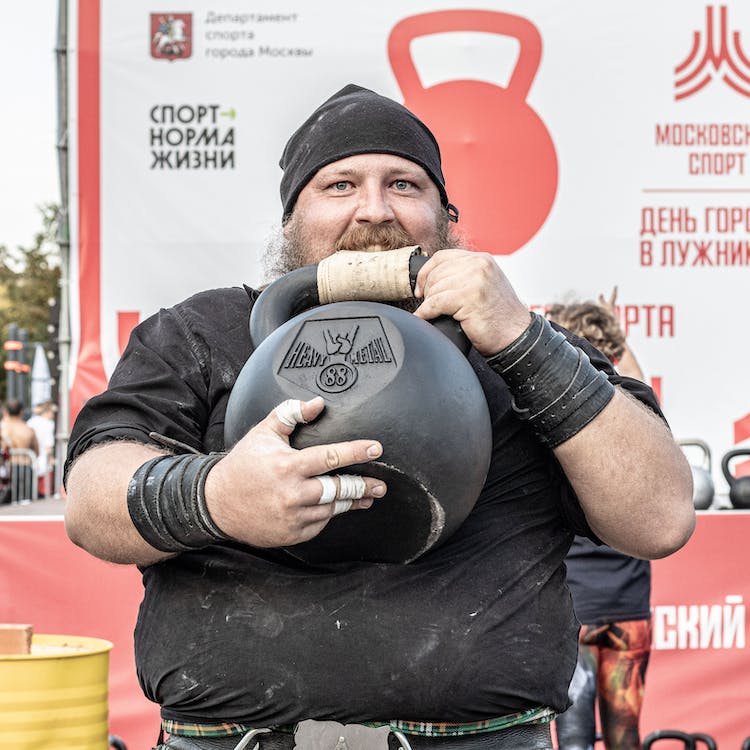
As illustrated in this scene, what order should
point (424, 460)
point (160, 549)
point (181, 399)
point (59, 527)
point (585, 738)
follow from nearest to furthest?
point (424, 460) < point (160, 549) < point (181, 399) < point (585, 738) < point (59, 527)

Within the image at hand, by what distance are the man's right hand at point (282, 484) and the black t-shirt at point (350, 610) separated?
355 mm

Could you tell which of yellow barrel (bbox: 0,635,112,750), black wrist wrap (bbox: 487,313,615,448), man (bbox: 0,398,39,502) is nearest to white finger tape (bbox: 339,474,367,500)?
black wrist wrap (bbox: 487,313,615,448)

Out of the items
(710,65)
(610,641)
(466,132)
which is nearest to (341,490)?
(610,641)

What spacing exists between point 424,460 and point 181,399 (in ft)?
1.95

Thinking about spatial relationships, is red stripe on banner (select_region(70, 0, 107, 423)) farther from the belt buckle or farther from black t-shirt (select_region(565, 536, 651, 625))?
the belt buckle

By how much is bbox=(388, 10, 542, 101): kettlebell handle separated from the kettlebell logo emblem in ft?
17.8

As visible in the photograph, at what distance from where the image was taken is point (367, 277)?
1972 mm

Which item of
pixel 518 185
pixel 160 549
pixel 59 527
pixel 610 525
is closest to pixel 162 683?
pixel 160 549

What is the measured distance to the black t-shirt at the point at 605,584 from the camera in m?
4.68

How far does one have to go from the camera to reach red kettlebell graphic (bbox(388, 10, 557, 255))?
271 inches

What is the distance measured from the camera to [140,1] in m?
6.87

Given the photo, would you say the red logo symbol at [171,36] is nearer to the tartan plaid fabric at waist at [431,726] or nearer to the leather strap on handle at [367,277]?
the leather strap on handle at [367,277]

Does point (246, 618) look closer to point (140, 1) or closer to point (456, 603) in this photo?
point (456, 603)

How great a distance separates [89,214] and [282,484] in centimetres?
570
